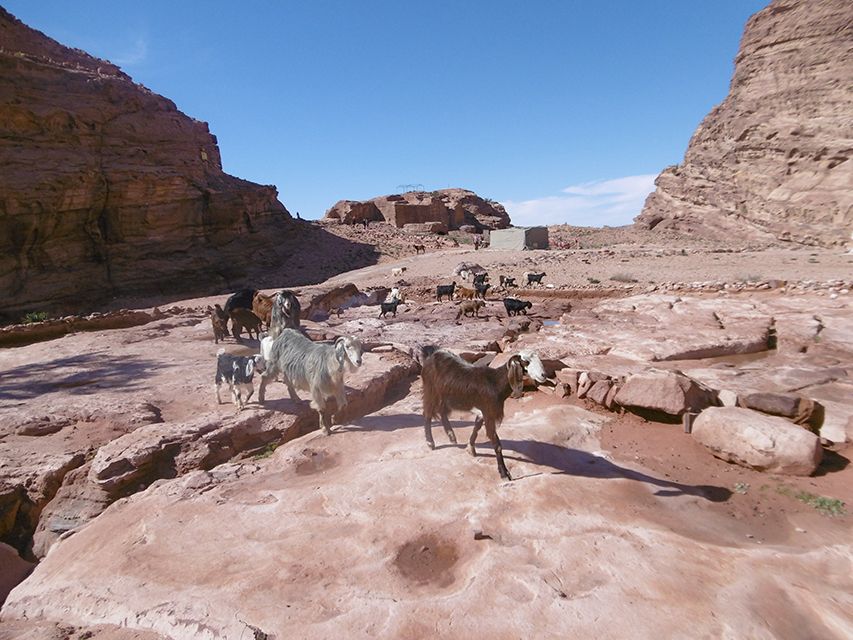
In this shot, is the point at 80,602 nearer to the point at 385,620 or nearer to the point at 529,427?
the point at 385,620

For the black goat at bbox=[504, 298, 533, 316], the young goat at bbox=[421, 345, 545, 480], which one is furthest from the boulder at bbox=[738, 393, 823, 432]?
the black goat at bbox=[504, 298, 533, 316]

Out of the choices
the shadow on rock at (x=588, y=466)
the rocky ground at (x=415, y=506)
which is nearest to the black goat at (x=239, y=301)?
the rocky ground at (x=415, y=506)

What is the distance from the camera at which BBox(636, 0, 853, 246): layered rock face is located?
35.9 m

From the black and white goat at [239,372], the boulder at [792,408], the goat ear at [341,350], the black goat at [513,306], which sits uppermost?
the goat ear at [341,350]

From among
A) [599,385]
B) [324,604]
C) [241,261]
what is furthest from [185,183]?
[324,604]

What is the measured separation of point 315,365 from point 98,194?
2964 centimetres

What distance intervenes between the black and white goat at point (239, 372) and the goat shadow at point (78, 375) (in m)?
2.44

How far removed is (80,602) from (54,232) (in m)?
31.6

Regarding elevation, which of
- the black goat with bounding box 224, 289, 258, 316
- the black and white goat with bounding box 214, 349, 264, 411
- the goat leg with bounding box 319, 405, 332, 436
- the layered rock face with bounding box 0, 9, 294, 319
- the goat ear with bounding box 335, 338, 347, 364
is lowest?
the goat leg with bounding box 319, 405, 332, 436

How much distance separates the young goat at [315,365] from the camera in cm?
677

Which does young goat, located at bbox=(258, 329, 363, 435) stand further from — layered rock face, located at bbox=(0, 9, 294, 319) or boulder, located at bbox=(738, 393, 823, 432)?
layered rock face, located at bbox=(0, 9, 294, 319)

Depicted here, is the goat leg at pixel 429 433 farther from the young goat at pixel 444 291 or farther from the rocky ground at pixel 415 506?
the young goat at pixel 444 291

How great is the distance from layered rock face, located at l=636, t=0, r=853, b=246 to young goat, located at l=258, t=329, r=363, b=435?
4098 centimetres

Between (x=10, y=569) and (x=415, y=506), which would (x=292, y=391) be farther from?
(x=10, y=569)
